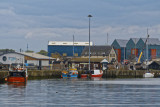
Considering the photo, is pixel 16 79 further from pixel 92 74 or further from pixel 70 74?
pixel 92 74

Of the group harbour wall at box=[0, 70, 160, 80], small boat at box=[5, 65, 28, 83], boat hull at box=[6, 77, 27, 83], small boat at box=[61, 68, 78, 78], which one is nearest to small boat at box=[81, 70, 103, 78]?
small boat at box=[61, 68, 78, 78]

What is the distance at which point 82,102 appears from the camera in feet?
172

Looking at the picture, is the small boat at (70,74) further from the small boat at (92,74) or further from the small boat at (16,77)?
the small boat at (16,77)

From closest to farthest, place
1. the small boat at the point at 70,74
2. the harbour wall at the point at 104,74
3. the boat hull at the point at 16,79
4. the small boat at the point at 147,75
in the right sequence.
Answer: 1. the boat hull at the point at 16,79
2. the harbour wall at the point at 104,74
3. the small boat at the point at 70,74
4. the small boat at the point at 147,75

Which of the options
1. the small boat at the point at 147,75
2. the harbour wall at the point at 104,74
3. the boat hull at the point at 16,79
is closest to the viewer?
the boat hull at the point at 16,79

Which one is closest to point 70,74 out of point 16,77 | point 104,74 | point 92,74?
point 92,74

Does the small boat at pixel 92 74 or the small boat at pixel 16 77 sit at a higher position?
the small boat at pixel 92 74

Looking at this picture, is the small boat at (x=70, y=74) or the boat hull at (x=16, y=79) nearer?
the boat hull at (x=16, y=79)

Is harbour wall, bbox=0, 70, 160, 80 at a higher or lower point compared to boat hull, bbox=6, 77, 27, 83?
higher

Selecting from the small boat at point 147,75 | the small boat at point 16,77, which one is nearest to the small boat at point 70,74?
the small boat at point 147,75

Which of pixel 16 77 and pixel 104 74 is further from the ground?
pixel 104 74

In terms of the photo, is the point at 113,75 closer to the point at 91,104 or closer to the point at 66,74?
the point at 66,74

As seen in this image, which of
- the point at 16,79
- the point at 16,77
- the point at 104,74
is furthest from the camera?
the point at 104,74

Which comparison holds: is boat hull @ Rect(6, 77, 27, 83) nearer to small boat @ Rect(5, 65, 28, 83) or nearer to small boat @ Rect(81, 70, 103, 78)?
small boat @ Rect(5, 65, 28, 83)
